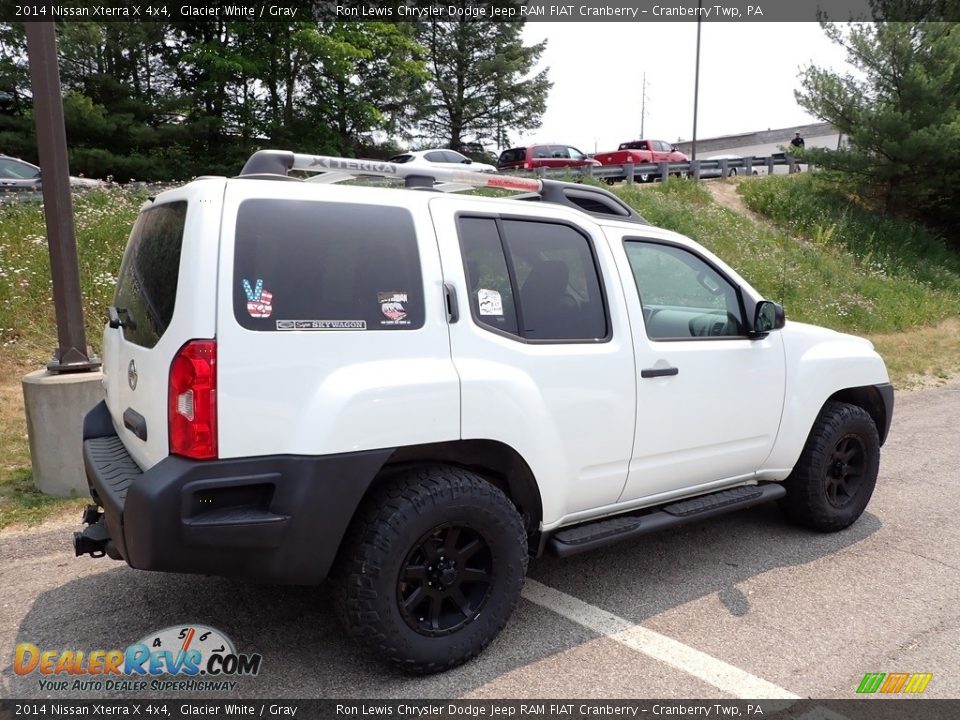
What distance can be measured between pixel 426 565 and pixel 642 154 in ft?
86.8

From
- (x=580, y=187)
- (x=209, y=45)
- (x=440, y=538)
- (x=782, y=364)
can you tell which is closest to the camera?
(x=440, y=538)

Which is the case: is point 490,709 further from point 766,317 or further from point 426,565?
point 766,317

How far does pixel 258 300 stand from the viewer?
103 inches

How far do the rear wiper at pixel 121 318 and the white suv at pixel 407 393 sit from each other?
0.05 feet

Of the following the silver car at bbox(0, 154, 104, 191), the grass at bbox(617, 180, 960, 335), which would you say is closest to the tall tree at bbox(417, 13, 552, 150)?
the grass at bbox(617, 180, 960, 335)

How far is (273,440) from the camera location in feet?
8.52

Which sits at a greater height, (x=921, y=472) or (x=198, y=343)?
(x=198, y=343)

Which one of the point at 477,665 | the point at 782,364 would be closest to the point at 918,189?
the point at 782,364

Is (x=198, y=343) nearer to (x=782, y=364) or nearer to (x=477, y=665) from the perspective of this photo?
(x=477, y=665)

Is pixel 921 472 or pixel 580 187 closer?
pixel 580 187

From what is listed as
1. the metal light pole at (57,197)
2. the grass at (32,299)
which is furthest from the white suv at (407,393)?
the grass at (32,299)

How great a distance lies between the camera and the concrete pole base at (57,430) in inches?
195

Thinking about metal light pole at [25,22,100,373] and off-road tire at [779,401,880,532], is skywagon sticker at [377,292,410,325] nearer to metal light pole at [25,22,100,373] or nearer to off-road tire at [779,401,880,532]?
off-road tire at [779,401,880,532]

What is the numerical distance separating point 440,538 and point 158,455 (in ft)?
3.67
